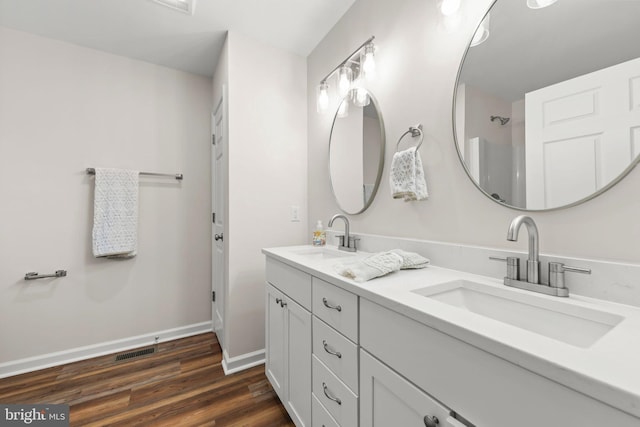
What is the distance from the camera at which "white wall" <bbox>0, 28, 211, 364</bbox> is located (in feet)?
6.19

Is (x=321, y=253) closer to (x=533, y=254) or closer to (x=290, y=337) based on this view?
(x=290, y=337)

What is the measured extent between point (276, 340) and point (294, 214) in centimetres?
97

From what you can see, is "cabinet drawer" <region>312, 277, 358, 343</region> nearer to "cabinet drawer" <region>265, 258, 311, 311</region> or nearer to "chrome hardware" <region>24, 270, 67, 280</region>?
"cabinet drawer" <region>265, 258, 311, 311</region>

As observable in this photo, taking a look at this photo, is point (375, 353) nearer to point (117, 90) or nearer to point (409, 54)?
point (409, 54)

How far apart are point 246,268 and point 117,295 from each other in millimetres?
1188

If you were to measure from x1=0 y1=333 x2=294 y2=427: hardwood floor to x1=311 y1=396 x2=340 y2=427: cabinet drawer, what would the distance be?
1.30 feet

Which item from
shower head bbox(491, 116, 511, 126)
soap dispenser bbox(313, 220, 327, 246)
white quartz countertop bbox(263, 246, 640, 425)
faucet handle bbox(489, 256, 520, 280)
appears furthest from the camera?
soap dispenser bbox(313, 220, 327, 246)

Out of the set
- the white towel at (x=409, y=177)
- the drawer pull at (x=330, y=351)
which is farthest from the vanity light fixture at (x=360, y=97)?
the drawer pull at (x=330, y=351)

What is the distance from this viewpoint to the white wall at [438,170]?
2.43 ft

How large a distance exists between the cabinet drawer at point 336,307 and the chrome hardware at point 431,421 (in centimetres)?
29

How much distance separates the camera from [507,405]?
19.0 inches

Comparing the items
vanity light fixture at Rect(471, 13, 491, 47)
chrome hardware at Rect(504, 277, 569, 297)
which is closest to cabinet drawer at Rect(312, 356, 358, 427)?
chrome hardware at Rect(504, 277, 569, 297)

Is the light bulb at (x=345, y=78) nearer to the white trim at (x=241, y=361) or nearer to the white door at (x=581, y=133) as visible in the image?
the white door at (x=581, y=133)

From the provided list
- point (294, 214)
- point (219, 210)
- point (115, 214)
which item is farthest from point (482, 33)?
point (115, 214)
